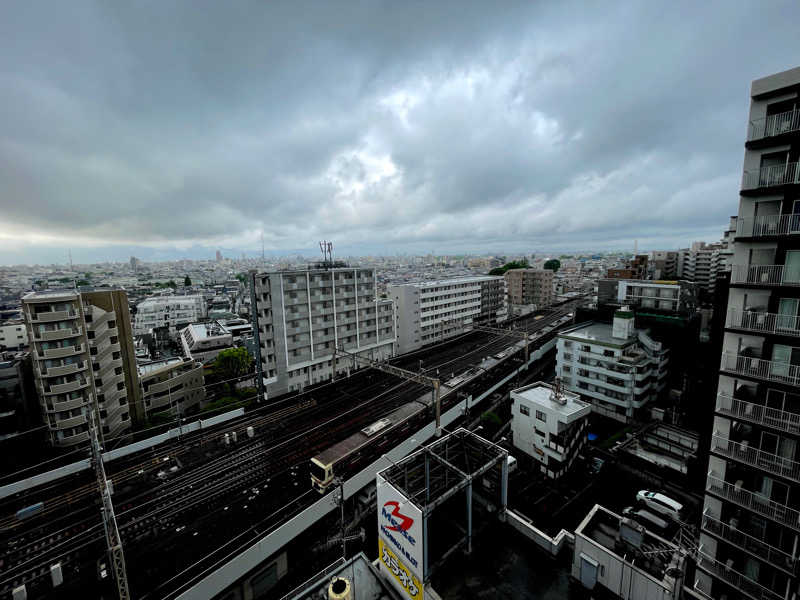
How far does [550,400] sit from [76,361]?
3871 centimetres

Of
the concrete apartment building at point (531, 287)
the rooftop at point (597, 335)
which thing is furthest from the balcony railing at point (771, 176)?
the concrete apartment building at point (531, 287)

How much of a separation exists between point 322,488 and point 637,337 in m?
33.5

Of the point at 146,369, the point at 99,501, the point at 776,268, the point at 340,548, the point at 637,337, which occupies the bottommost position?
the point at 340,548

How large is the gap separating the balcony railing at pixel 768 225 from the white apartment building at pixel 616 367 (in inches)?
985

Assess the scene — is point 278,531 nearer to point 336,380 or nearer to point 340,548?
point 340,548

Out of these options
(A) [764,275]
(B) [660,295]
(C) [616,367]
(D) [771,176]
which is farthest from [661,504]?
(B) [660,295]

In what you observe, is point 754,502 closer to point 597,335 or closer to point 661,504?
point 661,504

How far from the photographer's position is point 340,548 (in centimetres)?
2006

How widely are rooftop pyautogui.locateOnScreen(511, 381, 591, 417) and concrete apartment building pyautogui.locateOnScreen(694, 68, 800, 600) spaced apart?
46.9ft

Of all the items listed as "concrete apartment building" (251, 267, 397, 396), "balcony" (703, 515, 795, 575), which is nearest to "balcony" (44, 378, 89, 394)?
"concrete apartment building" (251, 267, 397, 396)

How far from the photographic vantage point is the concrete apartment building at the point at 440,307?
51.8m

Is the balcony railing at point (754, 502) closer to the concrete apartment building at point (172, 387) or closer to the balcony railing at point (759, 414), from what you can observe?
the balcony railing at point (759, 414)

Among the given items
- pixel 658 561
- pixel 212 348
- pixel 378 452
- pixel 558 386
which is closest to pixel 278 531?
pixel 378 452

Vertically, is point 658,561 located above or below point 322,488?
above
